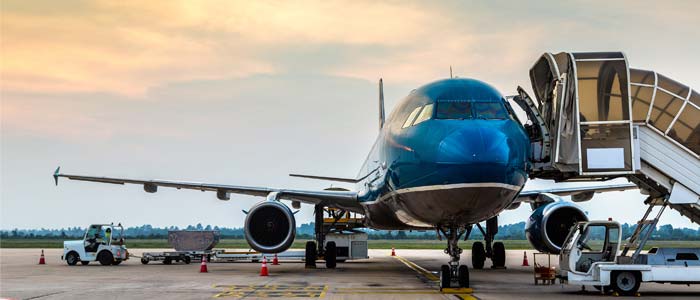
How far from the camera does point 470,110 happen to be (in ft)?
54.3

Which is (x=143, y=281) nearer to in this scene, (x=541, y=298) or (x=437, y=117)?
(x=437, y=117)

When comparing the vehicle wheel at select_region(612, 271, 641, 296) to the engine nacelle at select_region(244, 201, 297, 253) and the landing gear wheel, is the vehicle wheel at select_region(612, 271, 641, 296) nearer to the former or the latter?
the engine nacelle at select_region(244, 201, 297, 253)

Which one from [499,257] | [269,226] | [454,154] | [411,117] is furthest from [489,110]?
[499,257]

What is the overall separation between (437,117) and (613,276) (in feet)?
15.2

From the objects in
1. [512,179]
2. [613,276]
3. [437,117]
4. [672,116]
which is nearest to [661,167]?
[672,116]

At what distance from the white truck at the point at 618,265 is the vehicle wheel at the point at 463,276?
2.03m

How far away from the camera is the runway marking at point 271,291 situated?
15699 mm

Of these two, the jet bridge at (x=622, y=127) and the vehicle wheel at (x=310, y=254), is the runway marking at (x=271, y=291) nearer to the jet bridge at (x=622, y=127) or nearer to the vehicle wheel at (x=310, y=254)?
the jet bridge at (x=622, y=127)

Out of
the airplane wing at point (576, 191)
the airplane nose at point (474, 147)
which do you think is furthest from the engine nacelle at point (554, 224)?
the airplane nose at point (474, 147)

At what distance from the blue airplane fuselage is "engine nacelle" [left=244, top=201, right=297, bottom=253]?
16.9 feet

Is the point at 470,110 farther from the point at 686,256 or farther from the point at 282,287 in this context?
the point at 282,287

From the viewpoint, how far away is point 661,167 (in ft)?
54.8

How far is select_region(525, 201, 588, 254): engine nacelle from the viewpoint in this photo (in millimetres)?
22078

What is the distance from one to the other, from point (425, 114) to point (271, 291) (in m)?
4.74
